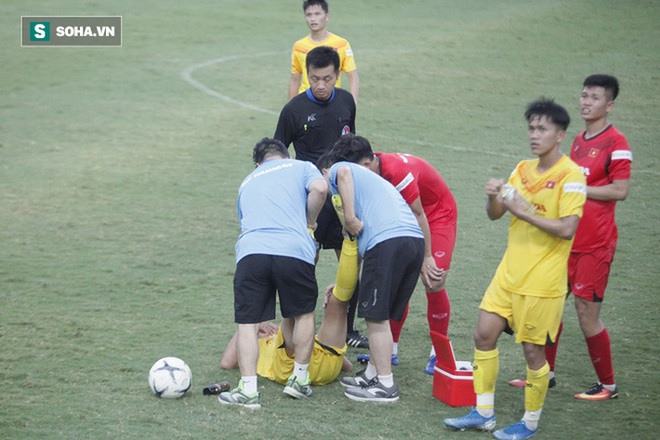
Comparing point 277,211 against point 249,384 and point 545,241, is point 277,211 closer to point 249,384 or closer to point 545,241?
point 249,384

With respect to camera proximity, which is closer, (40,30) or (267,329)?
(267,329)

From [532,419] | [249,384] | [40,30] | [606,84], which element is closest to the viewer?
[532,419]

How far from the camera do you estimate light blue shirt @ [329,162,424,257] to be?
6676 millimetres

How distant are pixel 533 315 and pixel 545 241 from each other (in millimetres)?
466

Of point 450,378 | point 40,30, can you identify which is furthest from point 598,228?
point 40,30

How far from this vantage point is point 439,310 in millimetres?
7316

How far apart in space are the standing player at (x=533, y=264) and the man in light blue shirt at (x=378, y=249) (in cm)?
73

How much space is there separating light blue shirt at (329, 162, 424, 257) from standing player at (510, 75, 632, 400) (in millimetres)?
1171

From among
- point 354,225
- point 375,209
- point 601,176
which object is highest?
point 601,176

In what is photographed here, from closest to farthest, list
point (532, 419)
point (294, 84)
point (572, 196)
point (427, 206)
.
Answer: point (572, 196) < point (532, 419) < point (427, 206) < point (294, 84)

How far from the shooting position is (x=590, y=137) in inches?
272

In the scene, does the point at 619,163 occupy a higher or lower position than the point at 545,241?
higher

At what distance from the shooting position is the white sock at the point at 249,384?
21.2ft

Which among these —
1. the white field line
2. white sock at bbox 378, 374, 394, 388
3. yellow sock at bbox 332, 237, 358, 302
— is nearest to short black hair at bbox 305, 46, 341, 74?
yellow sock at bbox 332, 237, 358, 302
